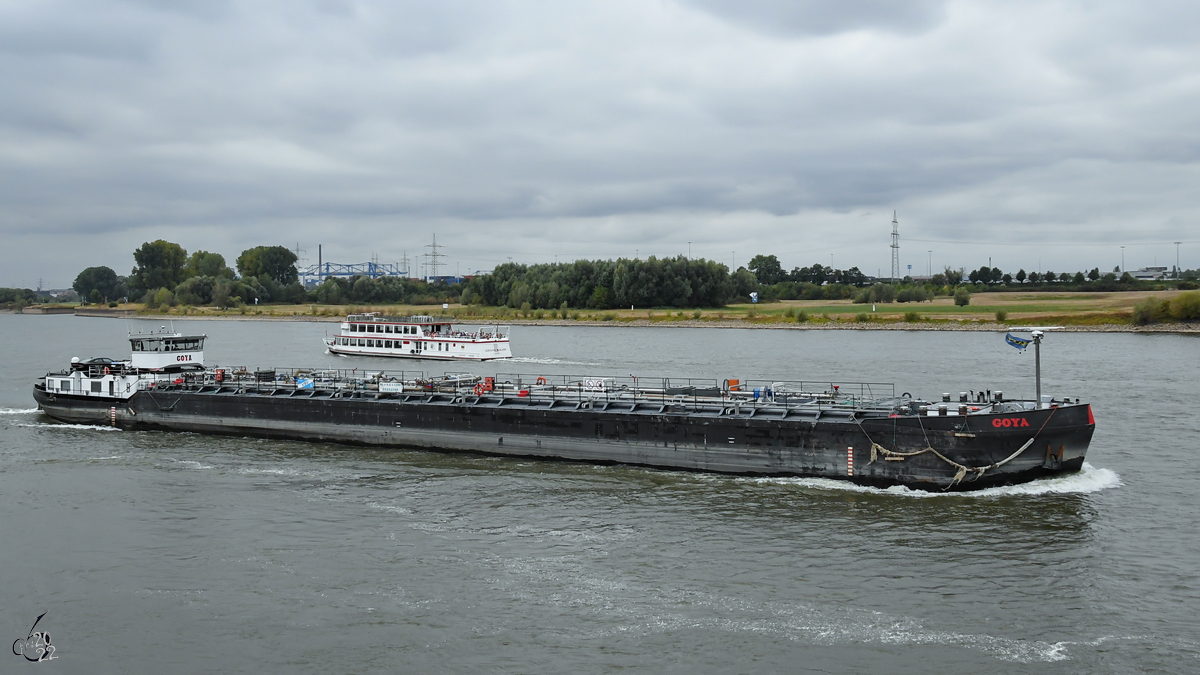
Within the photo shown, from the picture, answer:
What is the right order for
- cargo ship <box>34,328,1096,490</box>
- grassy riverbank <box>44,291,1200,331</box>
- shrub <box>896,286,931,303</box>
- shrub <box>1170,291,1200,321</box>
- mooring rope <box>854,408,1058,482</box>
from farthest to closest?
shrub <box>896,286,931,303</box>, grassy riverbank <box>44,291,1200,331</box>, shrub <box>1170,291,1200,321</box>, cargo ship <box>34,328,1096,490</box>, mooring rope <box>854,408,1058,482</box>

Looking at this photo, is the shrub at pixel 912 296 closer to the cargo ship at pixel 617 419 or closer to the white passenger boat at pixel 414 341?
the white passenger boat at pixel 414 341

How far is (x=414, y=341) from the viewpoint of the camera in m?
95.9

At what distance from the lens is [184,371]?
5475 cm

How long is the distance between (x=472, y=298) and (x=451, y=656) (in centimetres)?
16860

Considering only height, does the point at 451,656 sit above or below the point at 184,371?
below

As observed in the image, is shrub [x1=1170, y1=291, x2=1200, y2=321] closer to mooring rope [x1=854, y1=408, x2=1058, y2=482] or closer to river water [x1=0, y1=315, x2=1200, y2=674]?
river water [x1=0, y1=315, x2=1200, y2=674]

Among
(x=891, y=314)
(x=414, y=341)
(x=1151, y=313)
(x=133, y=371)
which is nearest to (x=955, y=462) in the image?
(x=133, y=371)

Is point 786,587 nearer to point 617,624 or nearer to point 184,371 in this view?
point 617,624

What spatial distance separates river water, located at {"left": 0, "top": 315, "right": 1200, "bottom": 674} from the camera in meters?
19.8

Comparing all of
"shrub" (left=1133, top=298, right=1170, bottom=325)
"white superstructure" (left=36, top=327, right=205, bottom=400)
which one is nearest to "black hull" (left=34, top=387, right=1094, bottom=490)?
"white superstructure" (left=36, top=327, right=205, bottom=400)

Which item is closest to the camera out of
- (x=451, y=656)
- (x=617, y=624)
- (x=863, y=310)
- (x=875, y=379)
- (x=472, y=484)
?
(x=451, y=656)

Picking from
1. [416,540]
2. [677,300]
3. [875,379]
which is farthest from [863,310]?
[416,540]

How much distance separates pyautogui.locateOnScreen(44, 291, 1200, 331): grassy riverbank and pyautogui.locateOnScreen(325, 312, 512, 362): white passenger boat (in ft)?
200

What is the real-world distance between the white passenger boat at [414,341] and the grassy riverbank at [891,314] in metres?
61.0
